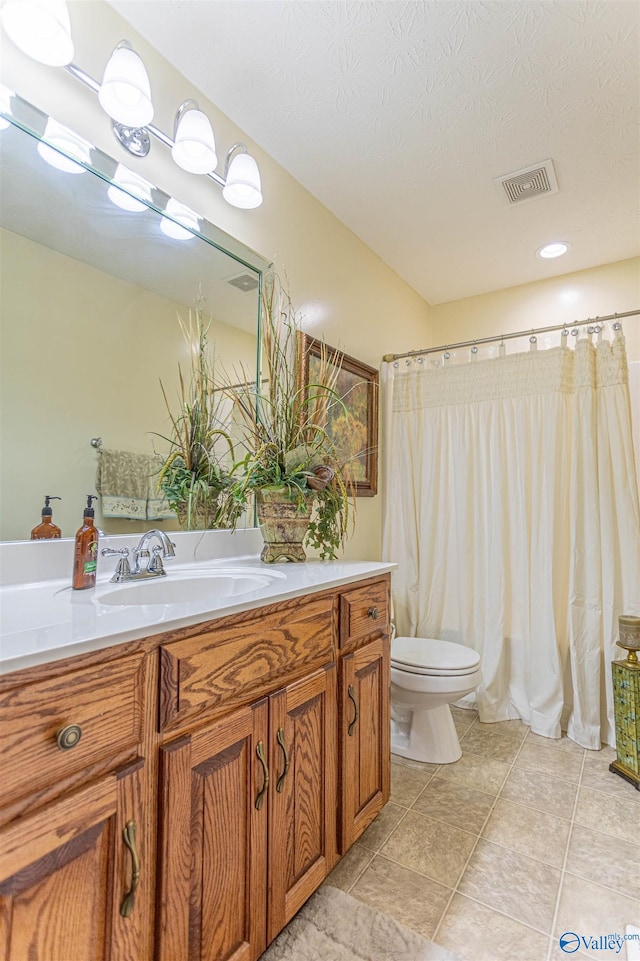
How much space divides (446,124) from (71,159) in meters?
1.30

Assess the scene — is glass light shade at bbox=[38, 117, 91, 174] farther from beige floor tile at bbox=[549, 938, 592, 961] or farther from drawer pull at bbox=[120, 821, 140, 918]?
beige floor tile at bbox=[549, 938, 592, 961]

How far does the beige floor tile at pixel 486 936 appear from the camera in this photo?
1016 millimetres

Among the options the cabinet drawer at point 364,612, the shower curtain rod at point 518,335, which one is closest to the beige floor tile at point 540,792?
the cabinet drawer at point 364,612

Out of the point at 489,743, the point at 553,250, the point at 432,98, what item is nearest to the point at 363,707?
the point at 489,743

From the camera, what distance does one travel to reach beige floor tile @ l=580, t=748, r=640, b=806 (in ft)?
5.26

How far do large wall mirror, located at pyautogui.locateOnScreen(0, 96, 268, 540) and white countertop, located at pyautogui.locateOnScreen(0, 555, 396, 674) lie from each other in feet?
0.63

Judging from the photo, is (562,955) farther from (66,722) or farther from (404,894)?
(66,722)

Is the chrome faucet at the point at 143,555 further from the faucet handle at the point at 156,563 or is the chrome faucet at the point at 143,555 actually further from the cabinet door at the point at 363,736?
the cabinet door at the point at 363,736

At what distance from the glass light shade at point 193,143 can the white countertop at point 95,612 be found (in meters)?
1.21

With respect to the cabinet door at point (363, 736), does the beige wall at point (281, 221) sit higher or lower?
higher

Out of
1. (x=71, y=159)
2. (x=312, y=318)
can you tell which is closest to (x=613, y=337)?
(x=312, y=318)

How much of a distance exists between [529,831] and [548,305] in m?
2.58

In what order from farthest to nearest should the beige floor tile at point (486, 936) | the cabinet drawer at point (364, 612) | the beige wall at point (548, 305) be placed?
1. the beige wall at point (548, 305)
2. the cabinet drawer at point (364, 612)
3. the beige floor tile at point (486, 936)

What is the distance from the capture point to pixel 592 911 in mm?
1117
